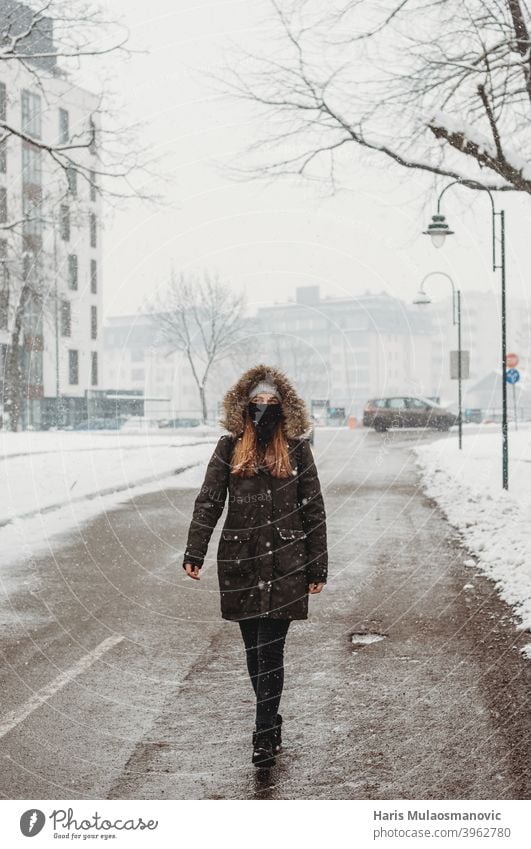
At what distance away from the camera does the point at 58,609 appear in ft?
25.7

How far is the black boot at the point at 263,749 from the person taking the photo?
421 cm

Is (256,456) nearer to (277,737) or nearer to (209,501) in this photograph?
(209,501)

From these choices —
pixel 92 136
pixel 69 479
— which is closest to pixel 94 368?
pixel 69 479

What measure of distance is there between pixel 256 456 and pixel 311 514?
0.38m

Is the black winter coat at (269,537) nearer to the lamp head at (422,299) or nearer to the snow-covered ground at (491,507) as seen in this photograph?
the snow-covered ground at (491,507)

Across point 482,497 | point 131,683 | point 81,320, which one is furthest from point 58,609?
point 81,320

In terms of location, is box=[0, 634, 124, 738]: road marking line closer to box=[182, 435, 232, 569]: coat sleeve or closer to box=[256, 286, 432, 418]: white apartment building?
box=[182, 435, 232, 569]: coat sleeve

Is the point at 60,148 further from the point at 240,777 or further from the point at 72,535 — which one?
the point at 240,777

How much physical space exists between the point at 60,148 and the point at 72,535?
6.63 metres

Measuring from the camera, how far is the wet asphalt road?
408 cm

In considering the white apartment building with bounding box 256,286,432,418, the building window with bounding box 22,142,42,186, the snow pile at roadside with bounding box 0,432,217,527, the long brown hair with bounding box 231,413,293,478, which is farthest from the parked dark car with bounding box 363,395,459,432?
the long brown hair with bounding box 231,413,293,478

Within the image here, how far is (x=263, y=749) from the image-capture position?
4211 millimetres

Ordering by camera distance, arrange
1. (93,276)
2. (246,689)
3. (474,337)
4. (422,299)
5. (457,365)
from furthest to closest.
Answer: (474,337) < (93,276) < (422,299) < (457,365) < (246,689)

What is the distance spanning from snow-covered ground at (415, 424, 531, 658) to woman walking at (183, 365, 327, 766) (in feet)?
7.99
